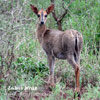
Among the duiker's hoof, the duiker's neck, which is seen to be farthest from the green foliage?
the duiker's hoof

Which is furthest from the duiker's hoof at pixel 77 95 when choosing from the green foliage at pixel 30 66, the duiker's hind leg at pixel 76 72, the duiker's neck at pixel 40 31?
the duiker's neck at pixel 40 31

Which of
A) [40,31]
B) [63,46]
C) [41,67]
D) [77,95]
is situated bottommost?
[77,95]

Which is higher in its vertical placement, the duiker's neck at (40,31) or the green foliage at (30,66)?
the duiker's neck at (40,31)

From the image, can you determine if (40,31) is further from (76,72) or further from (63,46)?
(76,72)

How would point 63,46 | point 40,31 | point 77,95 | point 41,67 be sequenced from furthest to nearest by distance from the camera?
point 40,31, point 41,67, point 63,46, point 77,95

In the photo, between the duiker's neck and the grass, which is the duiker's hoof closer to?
the grass

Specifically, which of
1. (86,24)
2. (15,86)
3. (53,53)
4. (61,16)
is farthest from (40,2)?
(15,86)

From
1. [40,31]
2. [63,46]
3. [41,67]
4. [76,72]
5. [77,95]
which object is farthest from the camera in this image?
[40,31]

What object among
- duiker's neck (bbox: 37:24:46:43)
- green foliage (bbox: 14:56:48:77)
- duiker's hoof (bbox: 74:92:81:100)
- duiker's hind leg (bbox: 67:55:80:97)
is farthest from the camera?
duiker's neck (bbox: 37:24:46:43)

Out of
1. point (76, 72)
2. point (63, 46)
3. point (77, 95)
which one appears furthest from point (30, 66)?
point (77, 95)

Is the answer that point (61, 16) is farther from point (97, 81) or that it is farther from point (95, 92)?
point (95, 92)

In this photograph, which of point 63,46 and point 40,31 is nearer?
point 63,46

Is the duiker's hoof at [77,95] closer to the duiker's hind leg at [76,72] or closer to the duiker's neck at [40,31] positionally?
the duiker's hind leg at [76,72]

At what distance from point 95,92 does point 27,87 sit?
4.17 feet
